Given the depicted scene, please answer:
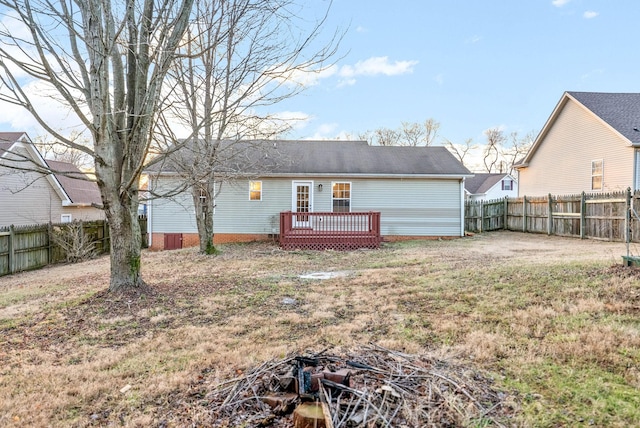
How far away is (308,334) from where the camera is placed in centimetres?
433

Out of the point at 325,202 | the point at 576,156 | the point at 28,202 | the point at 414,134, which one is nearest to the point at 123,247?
the point at 325,202

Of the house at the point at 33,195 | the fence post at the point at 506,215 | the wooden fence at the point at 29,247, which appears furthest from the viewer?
the fence post at the point at 506,215

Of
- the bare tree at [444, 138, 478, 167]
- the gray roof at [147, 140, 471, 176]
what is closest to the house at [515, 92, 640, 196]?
the gray roof at [147, 140, 471, 176]

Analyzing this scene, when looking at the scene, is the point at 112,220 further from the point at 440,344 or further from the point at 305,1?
the point at 440,344

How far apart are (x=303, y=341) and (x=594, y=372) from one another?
8.62 ft

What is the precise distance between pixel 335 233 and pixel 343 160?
4134 millimetres

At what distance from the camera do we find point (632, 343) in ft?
11.3

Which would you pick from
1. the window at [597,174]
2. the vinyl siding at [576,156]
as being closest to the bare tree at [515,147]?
the vinyl siding at [576,156]

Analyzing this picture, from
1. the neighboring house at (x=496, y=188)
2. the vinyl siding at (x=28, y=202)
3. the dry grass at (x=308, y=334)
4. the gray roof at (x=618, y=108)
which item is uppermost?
the gray roof at (x=618, y=108)

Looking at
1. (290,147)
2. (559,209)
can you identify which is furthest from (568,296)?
(290,147)

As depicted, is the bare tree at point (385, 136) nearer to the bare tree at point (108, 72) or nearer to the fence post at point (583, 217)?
the fence post at point (583, 217)

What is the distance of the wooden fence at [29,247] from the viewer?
11266 millimetres

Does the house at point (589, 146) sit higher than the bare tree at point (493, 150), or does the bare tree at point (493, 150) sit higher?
the bare tree at point (493, 150)

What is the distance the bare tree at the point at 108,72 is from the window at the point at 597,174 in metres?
16.9
